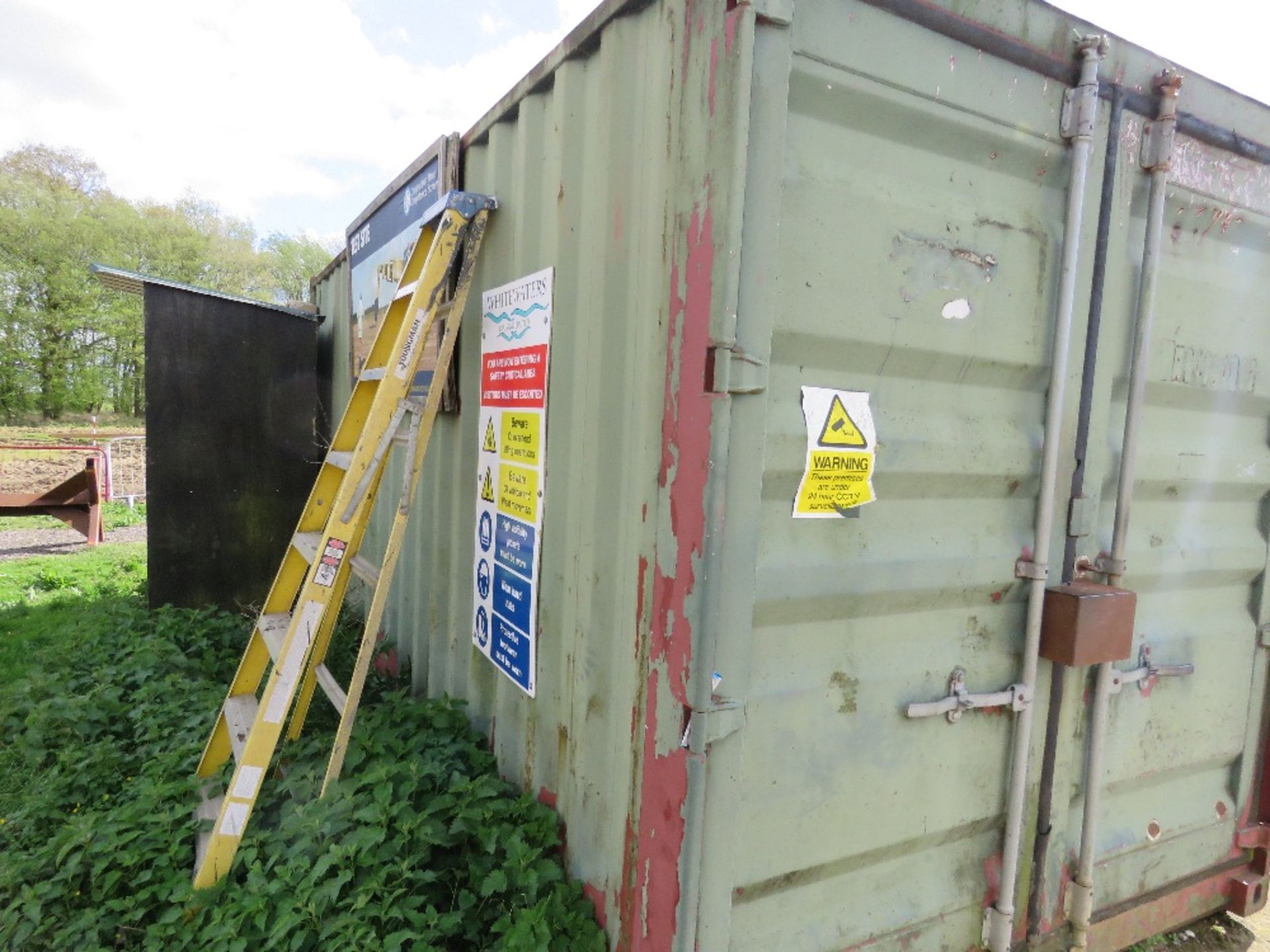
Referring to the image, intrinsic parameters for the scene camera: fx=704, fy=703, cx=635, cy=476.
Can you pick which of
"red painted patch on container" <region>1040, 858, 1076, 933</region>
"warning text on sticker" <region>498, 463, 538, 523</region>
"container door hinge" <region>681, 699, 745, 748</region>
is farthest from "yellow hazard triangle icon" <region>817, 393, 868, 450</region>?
"red painted patch on container" <region>1040, 858, 1076, 933</region>

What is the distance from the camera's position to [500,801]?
6.92 ft

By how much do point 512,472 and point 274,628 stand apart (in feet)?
3.88

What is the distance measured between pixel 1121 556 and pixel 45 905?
133 inches

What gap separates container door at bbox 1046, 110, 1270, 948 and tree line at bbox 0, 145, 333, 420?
24185mm

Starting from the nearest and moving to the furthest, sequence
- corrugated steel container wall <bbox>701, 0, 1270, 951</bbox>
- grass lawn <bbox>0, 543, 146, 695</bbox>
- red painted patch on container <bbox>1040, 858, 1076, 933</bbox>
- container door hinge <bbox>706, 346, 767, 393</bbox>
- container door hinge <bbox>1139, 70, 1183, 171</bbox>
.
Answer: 1. container door hinge <bbox>706, 346, 767, 393</bbox>
2. corrugated steel container wall <bbox>701, 0, 1270, 951</bbox>
3. container door hinge <bbox>1139, 70, 1183, 171</bbox>
4. red painted patch on container <bbox>1040, 858, 1076, 933</bbox>
5. grass lawn <bbox>0, 543, 146, 695</bbox>

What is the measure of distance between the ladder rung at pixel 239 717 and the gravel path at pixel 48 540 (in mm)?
7491

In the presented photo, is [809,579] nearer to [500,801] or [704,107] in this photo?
[704,107]

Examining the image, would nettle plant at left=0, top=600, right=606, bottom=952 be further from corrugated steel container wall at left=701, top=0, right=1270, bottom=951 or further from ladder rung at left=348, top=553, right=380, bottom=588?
corrugated steel container wall at left=701, top=0, right=1270, bottom=951

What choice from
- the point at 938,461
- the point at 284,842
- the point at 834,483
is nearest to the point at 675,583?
the point at 834,483

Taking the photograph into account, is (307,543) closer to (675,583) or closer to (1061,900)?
(675,583)

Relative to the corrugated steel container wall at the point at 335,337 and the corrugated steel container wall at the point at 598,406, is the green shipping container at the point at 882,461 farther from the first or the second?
the corrugated steel container wall at the point at 335,337

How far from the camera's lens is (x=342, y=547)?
2.40 m

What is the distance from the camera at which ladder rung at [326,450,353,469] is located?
8.67 ft

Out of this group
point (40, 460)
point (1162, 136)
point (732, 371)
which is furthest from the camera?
point (40, 460)
